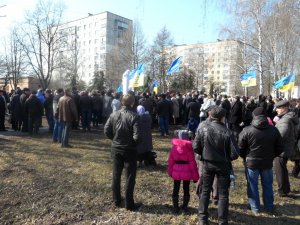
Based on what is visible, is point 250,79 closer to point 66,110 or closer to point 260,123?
point 66,110

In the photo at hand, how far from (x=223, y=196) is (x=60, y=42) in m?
43.5

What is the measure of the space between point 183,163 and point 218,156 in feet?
2.57

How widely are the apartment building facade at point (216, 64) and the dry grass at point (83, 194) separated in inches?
1085

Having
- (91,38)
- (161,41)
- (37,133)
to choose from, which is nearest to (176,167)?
(37,133)

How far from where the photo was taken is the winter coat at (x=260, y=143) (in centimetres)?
590

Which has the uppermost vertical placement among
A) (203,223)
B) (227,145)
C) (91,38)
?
(91,38)

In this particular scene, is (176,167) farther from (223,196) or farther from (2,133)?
(2,133)

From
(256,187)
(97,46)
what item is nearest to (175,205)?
(256,187)

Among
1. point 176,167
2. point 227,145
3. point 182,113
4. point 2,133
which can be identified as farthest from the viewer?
point 182,113

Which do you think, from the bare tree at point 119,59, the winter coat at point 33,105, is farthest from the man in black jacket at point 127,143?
the bare tree at point 119,59

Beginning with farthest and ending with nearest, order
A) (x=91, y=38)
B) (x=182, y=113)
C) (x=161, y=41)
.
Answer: (x=91, y=38) → (x=161, y=41) → (x=182, y=113)

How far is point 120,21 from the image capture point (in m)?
82.4

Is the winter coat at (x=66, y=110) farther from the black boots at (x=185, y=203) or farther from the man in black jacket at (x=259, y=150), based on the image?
the man in black jacket at (x=259, y=150)

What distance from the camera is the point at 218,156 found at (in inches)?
204
